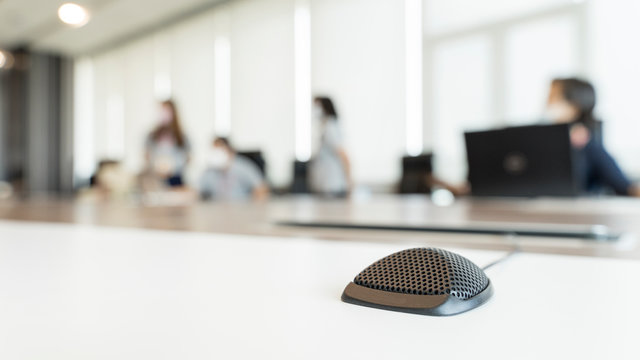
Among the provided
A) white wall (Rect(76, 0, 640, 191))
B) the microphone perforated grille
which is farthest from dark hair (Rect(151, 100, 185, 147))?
A: the microphone perforated grille

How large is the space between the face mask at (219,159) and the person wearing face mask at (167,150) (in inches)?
9.6

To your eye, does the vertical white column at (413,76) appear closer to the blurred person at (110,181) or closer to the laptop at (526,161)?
the laptop at (526,161)

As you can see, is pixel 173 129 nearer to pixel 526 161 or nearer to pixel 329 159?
pixel 329 159

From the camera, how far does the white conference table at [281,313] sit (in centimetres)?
22

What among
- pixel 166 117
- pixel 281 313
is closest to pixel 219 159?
pixel 166 117

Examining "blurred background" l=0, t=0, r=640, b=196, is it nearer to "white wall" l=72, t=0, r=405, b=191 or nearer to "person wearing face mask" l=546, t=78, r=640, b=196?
"white wall" l=72, t=0, r=405, b=191

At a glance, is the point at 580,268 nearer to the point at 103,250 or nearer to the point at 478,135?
the point at 103,250

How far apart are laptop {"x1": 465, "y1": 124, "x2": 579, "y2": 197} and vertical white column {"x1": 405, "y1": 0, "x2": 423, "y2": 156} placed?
244 cm

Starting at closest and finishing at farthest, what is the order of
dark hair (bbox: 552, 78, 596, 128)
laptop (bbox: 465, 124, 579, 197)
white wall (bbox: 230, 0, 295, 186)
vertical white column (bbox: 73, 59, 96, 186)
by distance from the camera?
laptop (bbox: 465, 124, 579, 197) < dark hair (bbox: 552, 78, 596, 128) < white wall (bbox: 230, 0, 295, 186) < vertical white column (bbox: 73, 59, 96, 186)

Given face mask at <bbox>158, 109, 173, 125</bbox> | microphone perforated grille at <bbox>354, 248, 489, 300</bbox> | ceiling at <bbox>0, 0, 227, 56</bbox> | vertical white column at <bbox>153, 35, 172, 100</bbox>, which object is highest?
ceiling at <bbox>0, 0, 227, 56</bbox>

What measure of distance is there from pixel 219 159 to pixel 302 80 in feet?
6.24

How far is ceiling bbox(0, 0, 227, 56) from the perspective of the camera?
583cm

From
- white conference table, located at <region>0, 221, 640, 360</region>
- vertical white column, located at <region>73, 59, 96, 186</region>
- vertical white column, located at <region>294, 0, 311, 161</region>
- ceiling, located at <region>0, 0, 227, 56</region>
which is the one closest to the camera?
white conference table, located at <region>0, 221, 640, 360</region>

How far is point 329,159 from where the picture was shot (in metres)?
3.45
